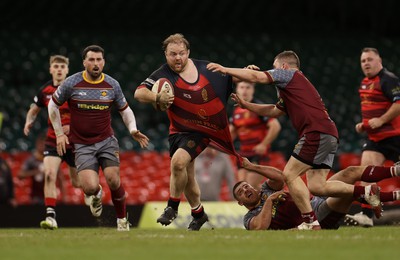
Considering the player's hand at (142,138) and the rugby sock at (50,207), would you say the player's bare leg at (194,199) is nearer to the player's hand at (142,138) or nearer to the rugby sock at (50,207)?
the player's hand at (142,138)

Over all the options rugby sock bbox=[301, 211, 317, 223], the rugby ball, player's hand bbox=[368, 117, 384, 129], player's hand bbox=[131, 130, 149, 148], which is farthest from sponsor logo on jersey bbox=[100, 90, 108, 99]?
player's hand bbox=[368, 117, 384, 129]

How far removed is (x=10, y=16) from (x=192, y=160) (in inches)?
638

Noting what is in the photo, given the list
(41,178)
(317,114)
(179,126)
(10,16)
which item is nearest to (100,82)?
(179,126)

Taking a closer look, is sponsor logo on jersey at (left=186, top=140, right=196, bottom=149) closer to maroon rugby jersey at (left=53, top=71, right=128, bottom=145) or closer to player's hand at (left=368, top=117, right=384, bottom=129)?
maroon rugby jersey at (left=53, top=71, right=128, bottom=145)

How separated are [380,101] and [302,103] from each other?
2885mm

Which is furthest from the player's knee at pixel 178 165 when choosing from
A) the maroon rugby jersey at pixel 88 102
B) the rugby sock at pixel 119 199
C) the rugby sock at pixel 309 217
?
the rugby sock at pixel 309 217

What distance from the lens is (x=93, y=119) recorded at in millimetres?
10719

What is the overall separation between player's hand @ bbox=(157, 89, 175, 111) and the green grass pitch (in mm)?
1618

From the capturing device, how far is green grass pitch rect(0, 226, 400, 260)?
21.6ft

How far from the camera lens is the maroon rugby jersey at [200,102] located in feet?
33.3

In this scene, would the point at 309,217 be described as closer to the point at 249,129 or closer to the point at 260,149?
the point at 260,149

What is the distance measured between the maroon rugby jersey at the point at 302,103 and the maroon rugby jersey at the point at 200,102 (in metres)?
0.95

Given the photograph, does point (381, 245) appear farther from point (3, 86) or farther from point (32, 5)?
point (32, 5)

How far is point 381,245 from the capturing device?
740cm
